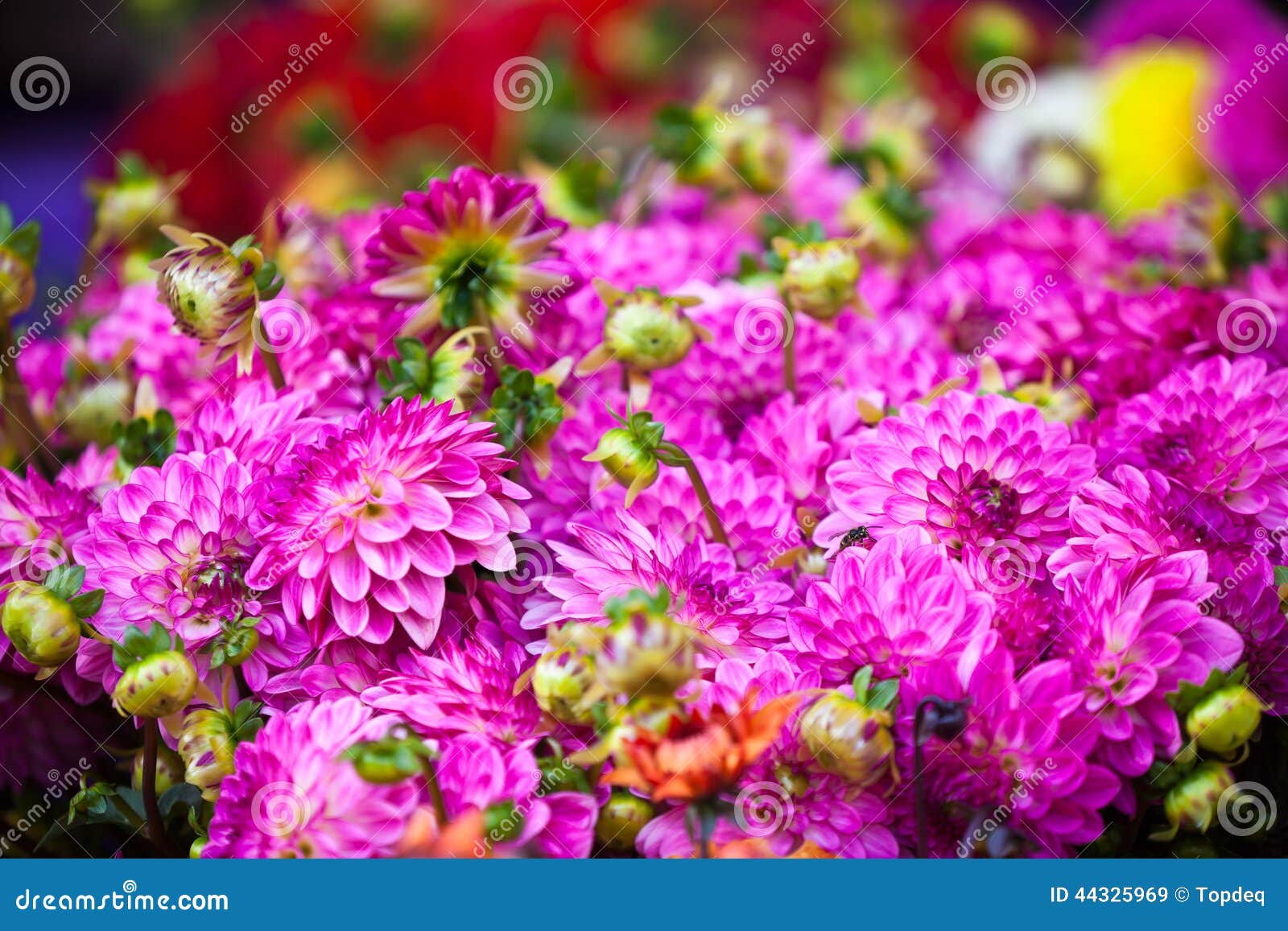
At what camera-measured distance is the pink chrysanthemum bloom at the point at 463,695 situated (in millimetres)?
397

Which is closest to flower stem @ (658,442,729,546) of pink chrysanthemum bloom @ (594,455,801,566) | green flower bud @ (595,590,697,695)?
pink chrysanthemum bloom @ (594,455,801,566)

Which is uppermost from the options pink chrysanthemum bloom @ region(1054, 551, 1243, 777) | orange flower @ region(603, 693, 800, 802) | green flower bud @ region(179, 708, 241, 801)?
pink chrysanthemum bloom @ region(1054, 551, 1243, 777)

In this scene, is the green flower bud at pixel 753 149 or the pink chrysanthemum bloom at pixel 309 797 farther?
the green flower bud at pixel 753 149

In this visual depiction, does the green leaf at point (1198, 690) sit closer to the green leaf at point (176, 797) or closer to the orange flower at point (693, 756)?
the orange flower at point (693, 756)

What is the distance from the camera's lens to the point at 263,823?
376mm

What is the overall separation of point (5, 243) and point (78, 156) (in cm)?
116

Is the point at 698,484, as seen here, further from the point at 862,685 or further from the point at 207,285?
the point at 207,285

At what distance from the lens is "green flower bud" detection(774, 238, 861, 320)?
1.75 ft

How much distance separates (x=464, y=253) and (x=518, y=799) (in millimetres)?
255

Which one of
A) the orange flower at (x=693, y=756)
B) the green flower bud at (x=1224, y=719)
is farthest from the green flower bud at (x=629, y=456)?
the green flower bud at (x=1224, y=719)

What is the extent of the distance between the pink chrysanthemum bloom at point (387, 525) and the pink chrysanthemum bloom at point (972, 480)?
14 cm

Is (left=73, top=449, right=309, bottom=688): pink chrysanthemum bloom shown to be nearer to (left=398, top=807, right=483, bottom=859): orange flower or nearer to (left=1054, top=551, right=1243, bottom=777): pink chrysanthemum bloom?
(left=398, top=807, right=483, bottom=859): orange flower

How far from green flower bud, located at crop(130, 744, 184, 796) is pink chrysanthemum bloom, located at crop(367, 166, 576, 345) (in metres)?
0.21
